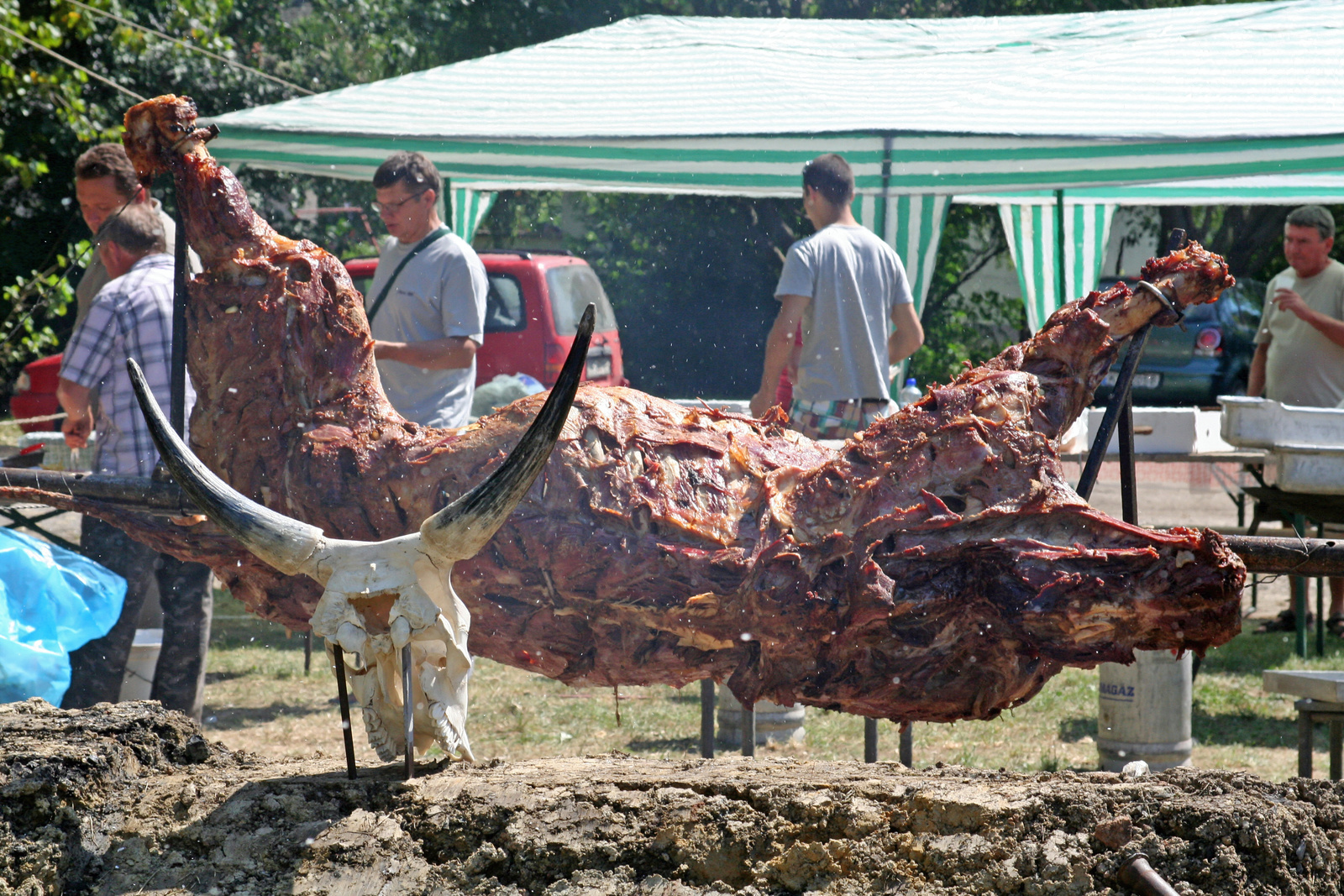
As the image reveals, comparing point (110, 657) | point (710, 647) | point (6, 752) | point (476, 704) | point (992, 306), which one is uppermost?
point (992, 306)

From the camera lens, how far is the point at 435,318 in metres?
4.93

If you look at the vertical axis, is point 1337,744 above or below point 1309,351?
below

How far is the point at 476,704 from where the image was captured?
614 cm

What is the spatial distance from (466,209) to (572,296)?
229 centimetres

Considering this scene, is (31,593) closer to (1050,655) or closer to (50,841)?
(50,841)

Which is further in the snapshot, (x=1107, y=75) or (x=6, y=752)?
(x=1107, y=75)

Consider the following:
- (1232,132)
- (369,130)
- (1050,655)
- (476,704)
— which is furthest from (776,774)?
(369,130)

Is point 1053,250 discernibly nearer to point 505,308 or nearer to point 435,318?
point 505,308

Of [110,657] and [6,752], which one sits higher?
[6,752]

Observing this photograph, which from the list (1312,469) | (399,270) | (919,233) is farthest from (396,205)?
(1312,469)

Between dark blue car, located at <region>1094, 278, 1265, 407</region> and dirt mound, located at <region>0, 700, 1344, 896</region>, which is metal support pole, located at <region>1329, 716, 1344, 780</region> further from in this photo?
dark blue car, located at <region>1094, 278, 1265, 407</region>

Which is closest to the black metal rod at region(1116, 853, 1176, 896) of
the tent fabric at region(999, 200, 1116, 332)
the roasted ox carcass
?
the roasted ox carcass

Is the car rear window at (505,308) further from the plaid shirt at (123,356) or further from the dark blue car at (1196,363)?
the dark blue car at (1196,363)

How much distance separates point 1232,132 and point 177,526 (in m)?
5.26
